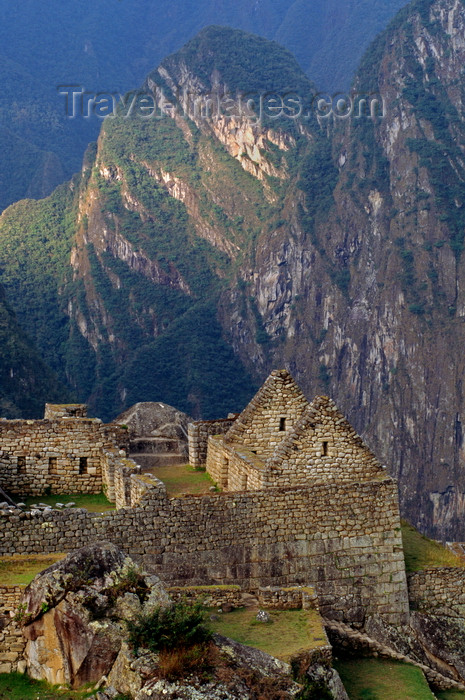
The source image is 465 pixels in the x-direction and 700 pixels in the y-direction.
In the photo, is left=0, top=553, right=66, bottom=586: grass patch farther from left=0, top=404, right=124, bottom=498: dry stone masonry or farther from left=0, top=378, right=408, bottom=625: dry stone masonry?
left=0, top=404, right=124, bottom=498: dry stone masonry

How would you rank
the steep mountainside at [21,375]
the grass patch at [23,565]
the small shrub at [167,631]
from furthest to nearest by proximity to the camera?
the steep mountainside at [21,375] < the grass patch at [23,565] < the small shrub at [167,631]

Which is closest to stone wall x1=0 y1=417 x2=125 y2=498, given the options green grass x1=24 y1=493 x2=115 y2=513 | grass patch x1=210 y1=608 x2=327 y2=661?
green grass x1=24 y1=493 x2=115 y2=513

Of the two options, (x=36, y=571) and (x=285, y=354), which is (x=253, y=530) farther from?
(x=285, y=354)

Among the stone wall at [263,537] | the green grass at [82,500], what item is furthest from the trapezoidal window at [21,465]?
the stone wall at [263,537]

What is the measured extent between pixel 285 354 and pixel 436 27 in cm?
5454

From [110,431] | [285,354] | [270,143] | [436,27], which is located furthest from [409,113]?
[110,431]

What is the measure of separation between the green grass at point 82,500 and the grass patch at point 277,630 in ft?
9.81

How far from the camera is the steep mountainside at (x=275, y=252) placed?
157 metres

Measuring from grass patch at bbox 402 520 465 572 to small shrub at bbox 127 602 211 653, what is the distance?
5427 mm

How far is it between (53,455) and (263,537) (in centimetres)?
362

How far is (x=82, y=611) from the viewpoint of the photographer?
1145cm

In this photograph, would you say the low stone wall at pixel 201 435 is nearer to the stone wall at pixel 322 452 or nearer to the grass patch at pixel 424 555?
the stone wall at pixel 322 452

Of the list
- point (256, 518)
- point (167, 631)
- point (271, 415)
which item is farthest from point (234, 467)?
point (167, 631)

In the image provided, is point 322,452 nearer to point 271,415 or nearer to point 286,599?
point 271,415
